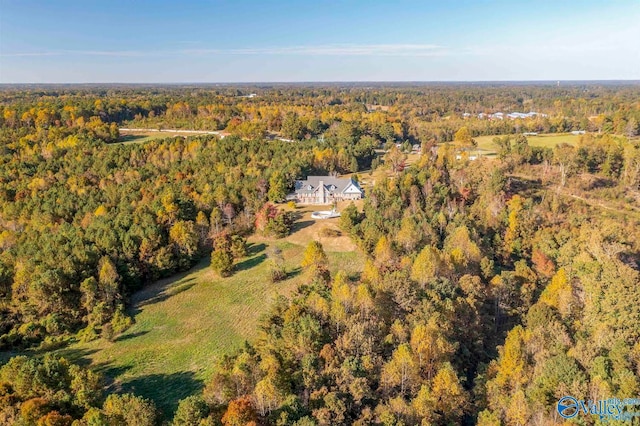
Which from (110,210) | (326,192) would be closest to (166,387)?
(110,210)

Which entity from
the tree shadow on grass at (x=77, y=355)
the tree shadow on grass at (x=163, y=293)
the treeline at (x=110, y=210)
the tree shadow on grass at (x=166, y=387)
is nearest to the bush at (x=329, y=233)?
the treeline at (x=110, y=210)

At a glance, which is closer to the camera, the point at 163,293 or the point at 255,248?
the point at 163,293

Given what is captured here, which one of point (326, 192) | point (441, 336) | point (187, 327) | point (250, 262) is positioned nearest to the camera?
point (441, 336)

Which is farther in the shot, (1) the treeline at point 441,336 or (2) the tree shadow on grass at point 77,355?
(2) the tree shadow on grass at point 77,355

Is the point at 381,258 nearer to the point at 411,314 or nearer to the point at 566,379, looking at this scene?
the point at 411,314

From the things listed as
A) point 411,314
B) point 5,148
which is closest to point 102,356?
point 411,314

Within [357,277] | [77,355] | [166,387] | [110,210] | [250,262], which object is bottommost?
[77,355]

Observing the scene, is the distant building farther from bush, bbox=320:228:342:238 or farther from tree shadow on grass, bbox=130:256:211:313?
tree shadow on grass, bbox=130:256:211:313

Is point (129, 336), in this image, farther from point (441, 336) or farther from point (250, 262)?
point (441, 336)

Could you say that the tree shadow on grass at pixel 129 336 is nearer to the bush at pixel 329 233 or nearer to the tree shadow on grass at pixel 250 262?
the tree shadow on grass at pixel 250 262
